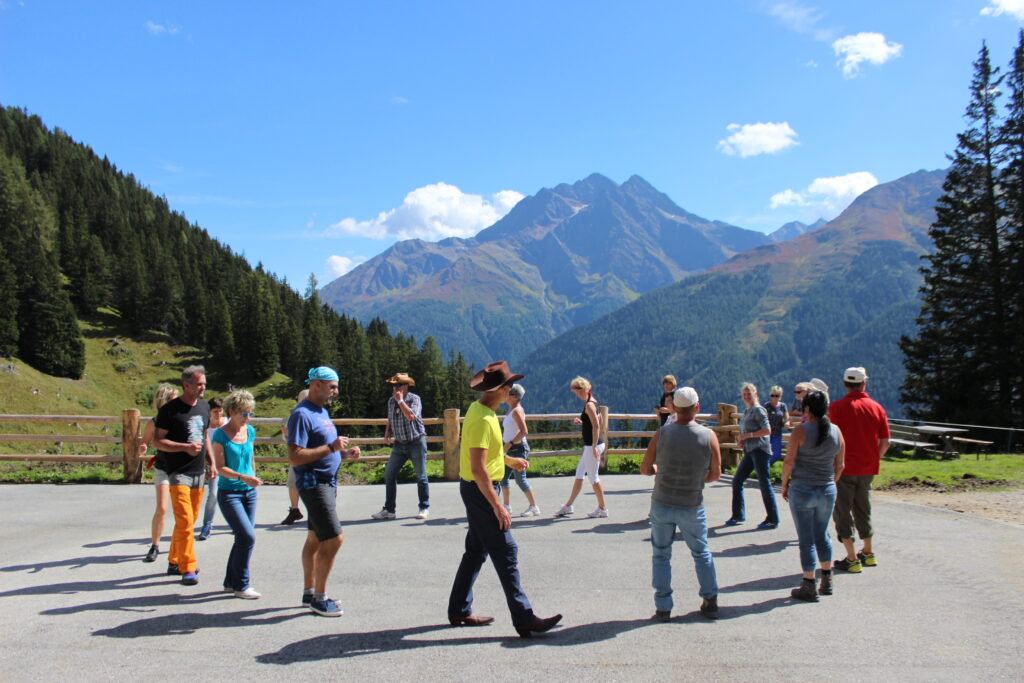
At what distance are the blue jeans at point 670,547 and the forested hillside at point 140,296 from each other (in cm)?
7068

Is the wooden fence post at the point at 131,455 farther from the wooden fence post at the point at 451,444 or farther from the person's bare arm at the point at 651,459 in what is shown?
the person's bare arm at the point at 651,459

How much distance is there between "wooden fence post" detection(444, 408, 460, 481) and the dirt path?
7.22 meters

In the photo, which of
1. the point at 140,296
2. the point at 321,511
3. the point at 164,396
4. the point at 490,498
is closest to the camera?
the point at 490,498

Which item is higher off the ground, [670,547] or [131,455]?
[131,455]

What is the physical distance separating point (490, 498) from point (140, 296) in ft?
301

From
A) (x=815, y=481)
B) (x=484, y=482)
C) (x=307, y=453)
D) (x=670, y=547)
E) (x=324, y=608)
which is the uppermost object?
(x=307, y=453)

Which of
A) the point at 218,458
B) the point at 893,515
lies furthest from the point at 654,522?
the point at 893,515

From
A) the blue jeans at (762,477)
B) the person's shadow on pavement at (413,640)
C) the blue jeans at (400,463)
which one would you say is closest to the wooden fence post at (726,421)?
the blue jeans at (762,477)

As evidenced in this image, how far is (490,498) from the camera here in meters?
4.49

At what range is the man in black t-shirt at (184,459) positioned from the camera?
5.88 meters

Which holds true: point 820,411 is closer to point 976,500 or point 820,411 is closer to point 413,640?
point 413,640

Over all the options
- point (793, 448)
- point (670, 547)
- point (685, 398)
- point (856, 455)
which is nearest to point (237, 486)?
point (670, 547)

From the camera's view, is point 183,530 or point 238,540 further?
point 183,530

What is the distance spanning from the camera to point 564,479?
12383mm
